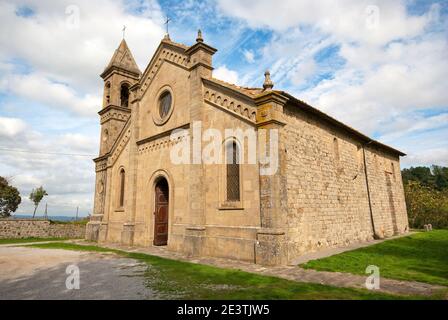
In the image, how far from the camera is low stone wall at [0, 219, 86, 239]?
2220 centimetres

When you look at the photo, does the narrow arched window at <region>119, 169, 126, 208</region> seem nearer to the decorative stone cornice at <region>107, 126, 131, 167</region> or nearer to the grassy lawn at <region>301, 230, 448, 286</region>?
the decorative stone cornice at <region>107, 126, 131, 167</region>

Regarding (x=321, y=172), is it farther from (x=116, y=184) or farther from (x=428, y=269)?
(x=116, y=184)

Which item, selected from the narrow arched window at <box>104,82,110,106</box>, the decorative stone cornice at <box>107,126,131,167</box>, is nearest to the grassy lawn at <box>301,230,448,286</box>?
the decorative stone cornice at <box>107,126,131,167</box>

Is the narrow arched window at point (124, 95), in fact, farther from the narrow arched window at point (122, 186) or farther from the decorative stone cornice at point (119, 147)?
the narrow arched window at point (122, 186)

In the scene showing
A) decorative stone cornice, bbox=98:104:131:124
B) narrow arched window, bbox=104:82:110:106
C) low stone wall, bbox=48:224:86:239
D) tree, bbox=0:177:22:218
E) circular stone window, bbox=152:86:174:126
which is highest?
→ narrow arched window, bbox=104:82:110:106

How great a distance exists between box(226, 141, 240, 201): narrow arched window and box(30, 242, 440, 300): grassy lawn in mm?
3047

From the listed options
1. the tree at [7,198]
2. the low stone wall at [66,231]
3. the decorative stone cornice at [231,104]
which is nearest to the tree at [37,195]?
the tree at [7,198]

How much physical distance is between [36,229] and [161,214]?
1595cm

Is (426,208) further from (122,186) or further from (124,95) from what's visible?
(124,95)

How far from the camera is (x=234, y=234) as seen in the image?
1011cm

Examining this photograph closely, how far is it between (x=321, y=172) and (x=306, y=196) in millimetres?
1939

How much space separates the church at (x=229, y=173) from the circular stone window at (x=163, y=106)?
6 cm

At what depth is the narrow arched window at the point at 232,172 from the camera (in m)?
10.7
